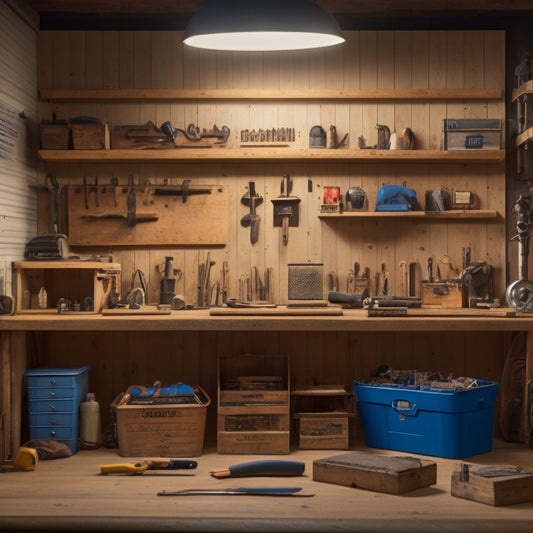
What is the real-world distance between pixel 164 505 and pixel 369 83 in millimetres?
Answer: 3138

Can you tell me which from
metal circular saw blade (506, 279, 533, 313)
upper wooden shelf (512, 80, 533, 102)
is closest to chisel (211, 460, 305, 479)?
metal circular saw blade (506, 279, 533, 313)

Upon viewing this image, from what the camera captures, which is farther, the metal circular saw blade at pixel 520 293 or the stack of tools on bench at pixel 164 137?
the stack of tools on bench at pixel 164 137

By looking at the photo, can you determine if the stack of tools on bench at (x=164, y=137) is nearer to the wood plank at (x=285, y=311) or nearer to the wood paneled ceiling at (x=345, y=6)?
the wood paneled ceiling at (x=345, y=6)

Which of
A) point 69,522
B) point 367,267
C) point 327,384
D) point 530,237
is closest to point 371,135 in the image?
point 367,267

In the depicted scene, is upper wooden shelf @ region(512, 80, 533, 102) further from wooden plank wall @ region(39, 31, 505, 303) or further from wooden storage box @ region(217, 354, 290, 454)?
wooden storage box @ region(217, 354, 290, 454)

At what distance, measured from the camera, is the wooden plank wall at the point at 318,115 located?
5.74 m

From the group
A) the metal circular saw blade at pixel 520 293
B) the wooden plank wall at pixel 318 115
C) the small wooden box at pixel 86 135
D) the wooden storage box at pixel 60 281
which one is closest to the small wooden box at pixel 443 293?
the wooden plank wall at pixel 318 115

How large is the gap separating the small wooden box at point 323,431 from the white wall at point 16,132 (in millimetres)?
A: 2056

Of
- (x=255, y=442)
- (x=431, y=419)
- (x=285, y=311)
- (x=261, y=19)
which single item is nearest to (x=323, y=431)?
(x=255, y=442)

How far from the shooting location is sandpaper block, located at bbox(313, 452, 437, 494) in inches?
169

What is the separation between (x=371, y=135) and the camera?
5.75 metres

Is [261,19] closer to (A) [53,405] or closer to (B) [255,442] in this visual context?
(B) [255,442]

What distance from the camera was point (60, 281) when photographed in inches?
227

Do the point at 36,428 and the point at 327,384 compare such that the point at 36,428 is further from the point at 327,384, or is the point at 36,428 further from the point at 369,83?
the point at 369,83
